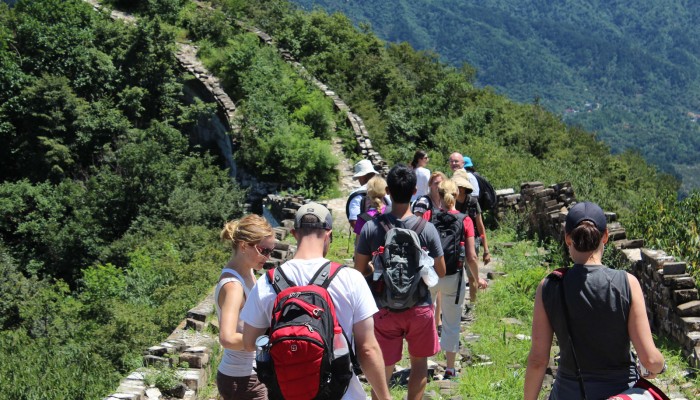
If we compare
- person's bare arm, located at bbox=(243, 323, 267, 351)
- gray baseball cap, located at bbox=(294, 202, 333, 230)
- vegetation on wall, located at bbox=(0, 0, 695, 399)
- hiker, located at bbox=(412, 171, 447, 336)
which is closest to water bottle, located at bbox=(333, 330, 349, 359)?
person's bare arm, located at bbox=(243, 323, 267, 351)

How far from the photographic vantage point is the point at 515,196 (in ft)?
41.4

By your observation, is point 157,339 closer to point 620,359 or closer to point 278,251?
point 278,251

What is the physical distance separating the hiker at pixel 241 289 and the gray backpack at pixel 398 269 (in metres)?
0.97

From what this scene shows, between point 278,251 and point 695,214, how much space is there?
6012 millimetres

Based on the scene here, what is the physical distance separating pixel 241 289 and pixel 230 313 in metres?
0.15

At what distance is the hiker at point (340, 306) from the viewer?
12.9 feet

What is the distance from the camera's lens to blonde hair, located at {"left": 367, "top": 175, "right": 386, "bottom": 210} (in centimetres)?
675

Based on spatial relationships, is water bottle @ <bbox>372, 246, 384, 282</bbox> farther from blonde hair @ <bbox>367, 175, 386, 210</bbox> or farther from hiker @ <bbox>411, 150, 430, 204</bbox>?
hiker @ <bbox>411, 150, 430, 204</bbox>

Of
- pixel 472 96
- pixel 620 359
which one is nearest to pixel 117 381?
pixel 620 359

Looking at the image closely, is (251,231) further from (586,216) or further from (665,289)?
(665,289)

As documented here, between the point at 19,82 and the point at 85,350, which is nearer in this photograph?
the point at 85,350

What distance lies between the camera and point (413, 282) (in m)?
5.25

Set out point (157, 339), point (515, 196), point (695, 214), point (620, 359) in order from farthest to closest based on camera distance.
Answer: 1. point (515, 196)
2. point (695, 214)
3. point (157, 339)
4. point (620, 359)

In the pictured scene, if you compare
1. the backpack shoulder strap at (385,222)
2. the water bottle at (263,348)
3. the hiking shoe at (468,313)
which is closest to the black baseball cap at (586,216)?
the water bottle at (263,348)
